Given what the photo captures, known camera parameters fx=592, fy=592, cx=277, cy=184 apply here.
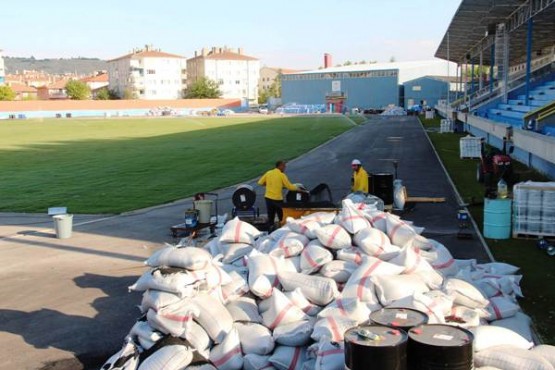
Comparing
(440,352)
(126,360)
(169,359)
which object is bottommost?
(126,360)

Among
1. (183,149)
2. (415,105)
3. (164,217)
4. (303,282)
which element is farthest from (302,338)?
(415,105)

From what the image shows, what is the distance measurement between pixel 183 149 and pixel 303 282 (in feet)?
95.7

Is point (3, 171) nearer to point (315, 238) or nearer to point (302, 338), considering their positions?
point (315, 238)

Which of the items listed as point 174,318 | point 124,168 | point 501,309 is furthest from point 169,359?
point 124,168

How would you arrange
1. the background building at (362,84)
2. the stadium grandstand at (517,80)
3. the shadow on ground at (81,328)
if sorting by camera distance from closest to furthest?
the shadow on ground at (81,328) < the stadium grandstand at (517,80) < the background building at (362,84)

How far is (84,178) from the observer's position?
2358 centimetres

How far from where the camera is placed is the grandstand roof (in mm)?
30812

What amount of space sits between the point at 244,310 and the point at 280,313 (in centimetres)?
58

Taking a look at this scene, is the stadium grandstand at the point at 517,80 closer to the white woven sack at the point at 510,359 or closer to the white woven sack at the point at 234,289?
the white woven sack at the point at 234,289

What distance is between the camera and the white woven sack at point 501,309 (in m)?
7.18

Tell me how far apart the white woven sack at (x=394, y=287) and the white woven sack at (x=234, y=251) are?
2924mm

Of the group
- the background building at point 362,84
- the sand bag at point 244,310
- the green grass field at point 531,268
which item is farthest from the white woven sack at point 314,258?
the background building at point 362,84

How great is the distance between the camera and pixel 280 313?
22.6ft

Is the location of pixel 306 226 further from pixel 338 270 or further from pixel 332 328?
pixel 332 328
